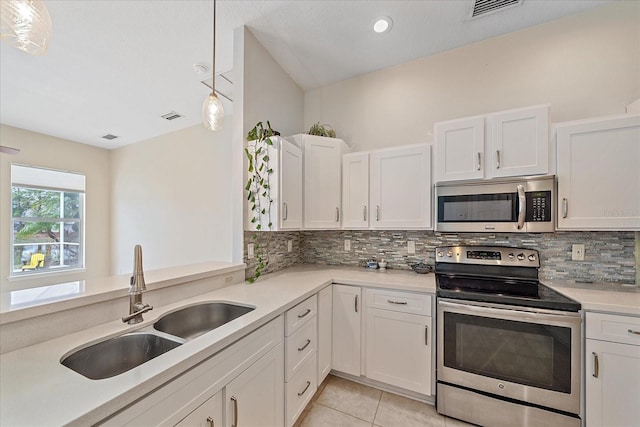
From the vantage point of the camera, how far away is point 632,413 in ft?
4.37

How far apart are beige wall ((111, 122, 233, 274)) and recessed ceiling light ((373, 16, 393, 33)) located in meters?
2.46

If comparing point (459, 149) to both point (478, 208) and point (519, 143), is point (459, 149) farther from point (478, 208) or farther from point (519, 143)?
point (478, 208)

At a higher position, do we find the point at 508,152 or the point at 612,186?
the point at 508,152

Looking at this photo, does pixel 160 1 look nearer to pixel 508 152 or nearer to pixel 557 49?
pixel 508 152

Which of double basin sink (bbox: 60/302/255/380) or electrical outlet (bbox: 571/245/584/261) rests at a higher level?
electrical outlet (bbox: 571/245/584/261)

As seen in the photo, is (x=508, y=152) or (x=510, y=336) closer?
(x=510, y=336)

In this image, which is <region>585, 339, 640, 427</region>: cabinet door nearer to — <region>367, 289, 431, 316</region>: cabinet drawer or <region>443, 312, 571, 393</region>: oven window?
<region>443, 312, 571, 393</region>: oven window

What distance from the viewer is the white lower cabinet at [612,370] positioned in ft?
4.34

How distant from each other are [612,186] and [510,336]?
3.95 ft

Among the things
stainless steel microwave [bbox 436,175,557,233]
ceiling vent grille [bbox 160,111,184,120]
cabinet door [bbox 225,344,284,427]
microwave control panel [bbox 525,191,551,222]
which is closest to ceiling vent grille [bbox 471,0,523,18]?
stainless steel microwave [bbox 436,175,557,233]

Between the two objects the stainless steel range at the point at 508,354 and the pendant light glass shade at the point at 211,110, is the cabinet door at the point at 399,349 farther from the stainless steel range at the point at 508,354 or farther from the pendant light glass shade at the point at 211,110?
the pendant light glass shade at the point at 211,110

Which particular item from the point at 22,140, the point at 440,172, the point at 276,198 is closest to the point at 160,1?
the point at 276,198

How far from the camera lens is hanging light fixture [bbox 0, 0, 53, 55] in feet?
2.88

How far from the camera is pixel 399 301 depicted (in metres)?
1.91
